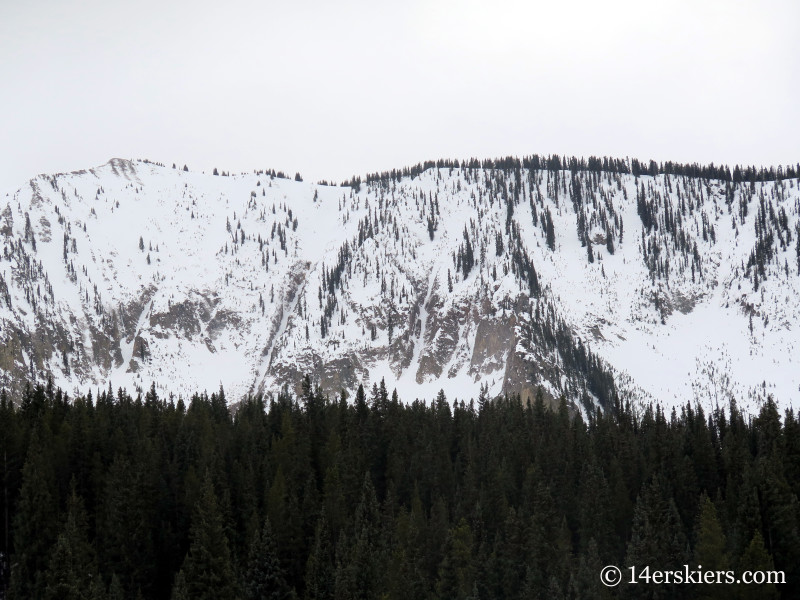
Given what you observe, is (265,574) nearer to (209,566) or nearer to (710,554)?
(209,566)

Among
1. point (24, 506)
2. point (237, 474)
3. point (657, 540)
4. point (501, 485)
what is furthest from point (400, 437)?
point (24, 506)

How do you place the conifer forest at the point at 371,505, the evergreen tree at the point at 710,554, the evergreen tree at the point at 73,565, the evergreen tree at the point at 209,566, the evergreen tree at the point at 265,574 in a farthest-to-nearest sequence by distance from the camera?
the evergreen tree at the point at 265,574, the conifer forest at the point at 371,505, the evergreen tree at the point at 710,554, the evergreen tree at the point at 209,566, the evergreen tree at the point at 73,565

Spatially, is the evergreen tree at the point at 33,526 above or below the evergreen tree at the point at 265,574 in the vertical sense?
above

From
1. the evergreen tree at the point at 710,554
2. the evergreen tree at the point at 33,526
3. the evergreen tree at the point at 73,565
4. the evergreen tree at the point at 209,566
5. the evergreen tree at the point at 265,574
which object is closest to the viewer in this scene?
the evergreen tree at the point at 73,565

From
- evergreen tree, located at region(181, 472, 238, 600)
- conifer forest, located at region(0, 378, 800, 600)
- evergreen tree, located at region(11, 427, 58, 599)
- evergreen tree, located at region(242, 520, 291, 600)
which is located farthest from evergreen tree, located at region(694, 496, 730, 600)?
evergreen tree, located at region(11, 427, 58, 599)

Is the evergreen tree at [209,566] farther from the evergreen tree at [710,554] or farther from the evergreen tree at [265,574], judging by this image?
the evergreen tree at [710,554]

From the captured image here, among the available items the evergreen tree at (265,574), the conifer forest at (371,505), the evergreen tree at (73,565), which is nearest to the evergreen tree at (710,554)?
the conifer forest at (371,505)

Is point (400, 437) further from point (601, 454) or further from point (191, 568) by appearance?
point (191, 568)

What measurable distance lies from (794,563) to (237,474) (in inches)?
1950

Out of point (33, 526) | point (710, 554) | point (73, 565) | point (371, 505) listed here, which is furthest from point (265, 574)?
point (710, 554)

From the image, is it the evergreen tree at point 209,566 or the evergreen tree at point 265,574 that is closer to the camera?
Answer: the evergreen tree at point 209,566

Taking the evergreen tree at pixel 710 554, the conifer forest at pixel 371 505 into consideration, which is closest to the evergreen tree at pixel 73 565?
the conifer forest at pixel 371 505

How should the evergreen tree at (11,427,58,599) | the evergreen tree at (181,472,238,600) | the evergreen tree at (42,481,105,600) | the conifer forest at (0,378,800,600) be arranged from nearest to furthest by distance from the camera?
the evergreen tree at (42,481,105,600) < the evergreen tree at (181,472,238,600) < the conifer forest at (0,378,800,600) < the evergreen tree at (11,427,58,599)

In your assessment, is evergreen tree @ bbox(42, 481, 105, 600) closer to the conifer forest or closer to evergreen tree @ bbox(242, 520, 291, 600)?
the conifer forest
